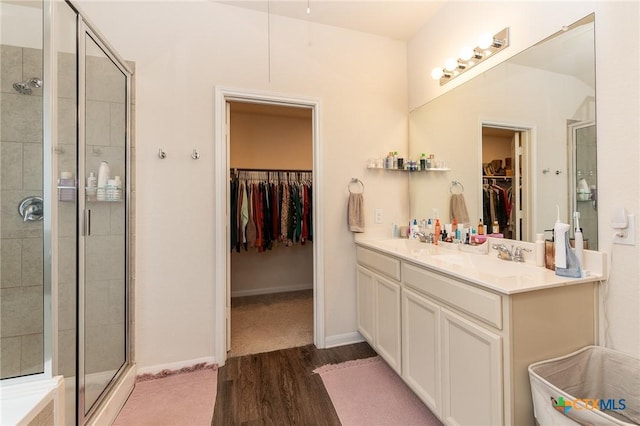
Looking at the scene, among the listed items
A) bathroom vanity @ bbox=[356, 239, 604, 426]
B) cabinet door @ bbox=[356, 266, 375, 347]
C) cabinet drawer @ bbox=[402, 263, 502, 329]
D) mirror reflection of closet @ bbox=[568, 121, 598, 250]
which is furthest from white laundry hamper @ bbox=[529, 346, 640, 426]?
cabinet door @ bbox=[356, 266, 375, 347]

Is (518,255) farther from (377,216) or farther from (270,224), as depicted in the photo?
(270,224)

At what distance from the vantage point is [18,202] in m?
1.39

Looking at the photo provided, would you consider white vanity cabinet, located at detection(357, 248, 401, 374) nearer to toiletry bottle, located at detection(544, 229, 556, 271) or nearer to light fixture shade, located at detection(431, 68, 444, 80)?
toiletry bottle, located at detection(544, 229, 556, 271)

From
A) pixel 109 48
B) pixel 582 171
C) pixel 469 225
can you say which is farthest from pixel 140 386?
pixel 582 171

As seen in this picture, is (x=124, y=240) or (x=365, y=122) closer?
(x=124, y=240)

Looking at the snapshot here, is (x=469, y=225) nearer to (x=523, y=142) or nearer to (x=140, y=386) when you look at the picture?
(x=523, y=142)

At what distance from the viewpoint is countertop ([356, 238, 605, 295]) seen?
1090 mm

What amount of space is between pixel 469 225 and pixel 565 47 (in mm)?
1106

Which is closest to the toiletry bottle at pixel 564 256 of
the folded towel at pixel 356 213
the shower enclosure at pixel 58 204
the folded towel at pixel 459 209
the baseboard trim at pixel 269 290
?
the folded towel at pixel 459 209

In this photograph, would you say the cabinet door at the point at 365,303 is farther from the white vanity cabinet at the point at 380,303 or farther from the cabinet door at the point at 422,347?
the cabinet door at the point at 422,347

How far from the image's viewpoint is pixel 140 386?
72.2 inches

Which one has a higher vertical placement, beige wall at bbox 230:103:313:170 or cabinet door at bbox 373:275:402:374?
beige wall at bbox 230:103:313:170

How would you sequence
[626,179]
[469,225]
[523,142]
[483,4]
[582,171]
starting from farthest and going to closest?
[469,225], [483,4], [523,142], [582,171], [626,179]

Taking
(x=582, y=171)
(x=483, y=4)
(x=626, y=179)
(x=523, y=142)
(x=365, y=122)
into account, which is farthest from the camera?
(x=365, y=122)
